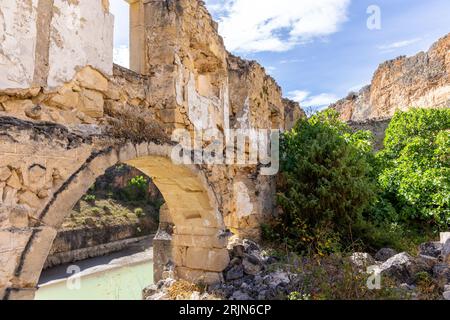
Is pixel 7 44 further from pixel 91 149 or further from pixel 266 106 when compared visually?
pixel 266 106

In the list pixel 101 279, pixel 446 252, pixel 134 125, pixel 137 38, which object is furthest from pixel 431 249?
pixel 101 279

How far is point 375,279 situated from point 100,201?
59.0ft

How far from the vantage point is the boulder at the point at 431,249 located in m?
6.19

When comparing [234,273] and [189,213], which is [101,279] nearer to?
[189,213]

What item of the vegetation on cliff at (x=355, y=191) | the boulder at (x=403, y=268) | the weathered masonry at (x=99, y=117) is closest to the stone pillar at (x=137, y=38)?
the weathered masonry at (x=99, y=117)

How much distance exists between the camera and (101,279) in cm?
1120

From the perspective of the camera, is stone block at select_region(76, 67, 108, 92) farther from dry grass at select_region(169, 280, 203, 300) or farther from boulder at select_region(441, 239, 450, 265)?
boulder at select_region(441, 239, 450, 265)

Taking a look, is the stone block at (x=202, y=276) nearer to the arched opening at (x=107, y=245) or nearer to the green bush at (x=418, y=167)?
the arched opening at (x=107, y=245)

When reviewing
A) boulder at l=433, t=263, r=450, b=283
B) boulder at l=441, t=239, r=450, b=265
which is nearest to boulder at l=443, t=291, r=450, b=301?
boulder at l=433, t=263, r=450, b=283

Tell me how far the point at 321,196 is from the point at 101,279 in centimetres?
779

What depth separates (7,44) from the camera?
2.60 meters

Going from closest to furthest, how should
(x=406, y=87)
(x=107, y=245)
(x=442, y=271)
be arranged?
(x=442, y=271), (x=107, y=245), (x=406, y=87)

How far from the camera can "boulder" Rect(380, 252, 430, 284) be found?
5008mm

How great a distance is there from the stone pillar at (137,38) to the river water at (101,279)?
490 centimetres
